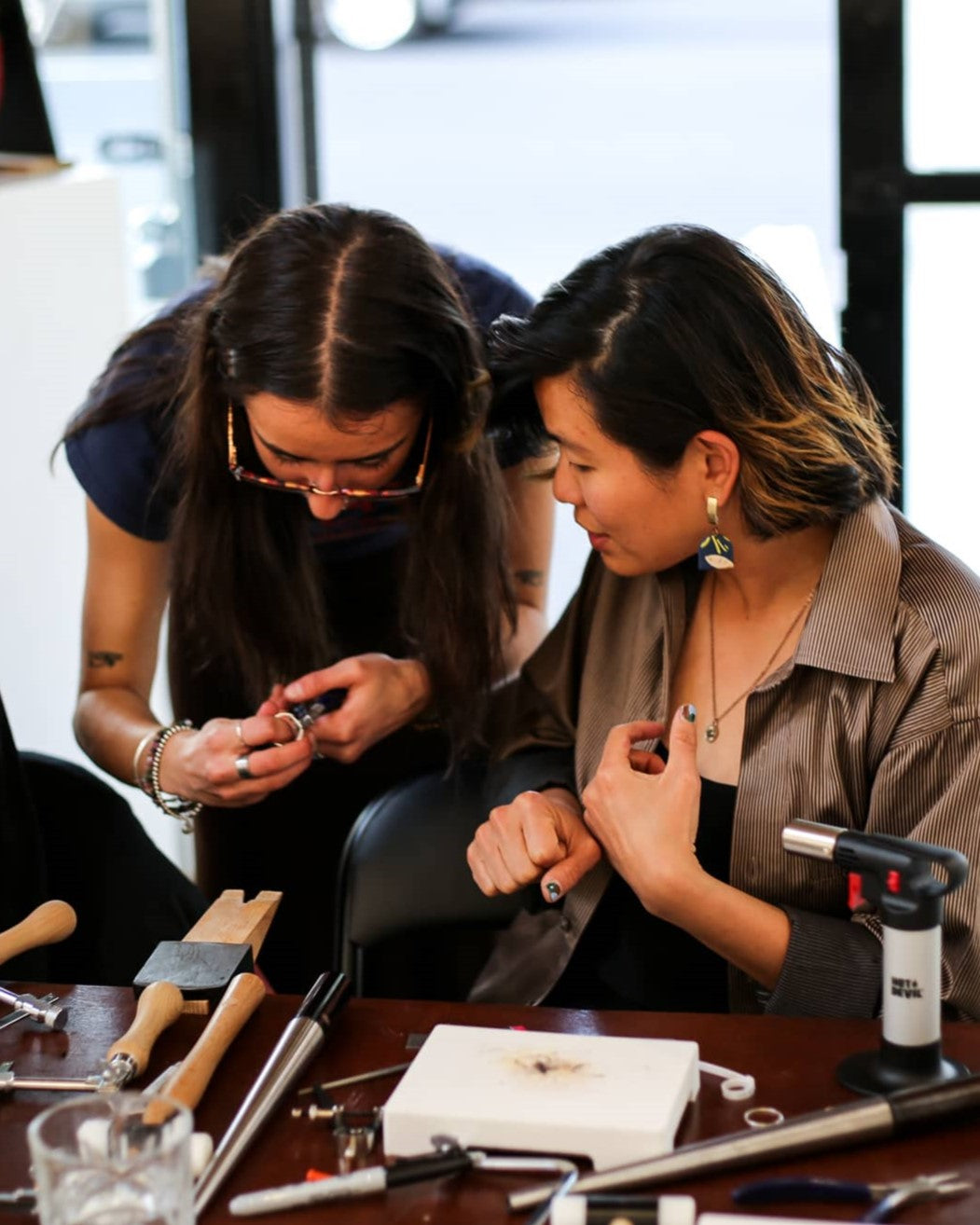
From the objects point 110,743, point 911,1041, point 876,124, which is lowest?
point 110,743

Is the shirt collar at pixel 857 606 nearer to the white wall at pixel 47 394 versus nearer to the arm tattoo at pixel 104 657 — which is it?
the arm tattoo at pixel 104 657

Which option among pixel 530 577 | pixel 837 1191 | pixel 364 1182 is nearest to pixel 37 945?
pixel 364 1182

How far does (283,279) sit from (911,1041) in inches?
42.5

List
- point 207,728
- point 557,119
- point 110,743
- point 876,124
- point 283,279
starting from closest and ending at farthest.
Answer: point 283,279
point 207,728
point 110,743
point 876,124
point 557,119

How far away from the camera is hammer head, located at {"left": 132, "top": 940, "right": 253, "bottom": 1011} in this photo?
1.33m

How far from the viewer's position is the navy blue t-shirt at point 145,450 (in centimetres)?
211

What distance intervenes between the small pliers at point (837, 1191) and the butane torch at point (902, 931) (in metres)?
0.12

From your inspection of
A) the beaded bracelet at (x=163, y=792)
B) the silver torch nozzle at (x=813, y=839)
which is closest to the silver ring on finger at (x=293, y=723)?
the beaded bracelet at (x=163, y=792)

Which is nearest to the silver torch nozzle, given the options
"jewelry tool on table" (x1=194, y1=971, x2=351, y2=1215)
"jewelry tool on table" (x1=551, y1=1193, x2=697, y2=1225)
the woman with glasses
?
"jewelry tool on table" (x1=551, y1=1193, x2=697, y2=1225)

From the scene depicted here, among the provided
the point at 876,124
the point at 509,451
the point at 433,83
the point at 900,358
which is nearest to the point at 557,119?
the point at 433,83

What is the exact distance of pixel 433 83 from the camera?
316 centimetres

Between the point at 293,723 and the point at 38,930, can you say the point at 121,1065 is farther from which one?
the point at 293,723

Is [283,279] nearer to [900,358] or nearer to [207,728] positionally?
[207,728]

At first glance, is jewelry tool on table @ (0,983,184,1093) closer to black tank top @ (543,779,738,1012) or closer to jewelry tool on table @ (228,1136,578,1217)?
jewelry tool on table @ (228,1136,578,1217)
